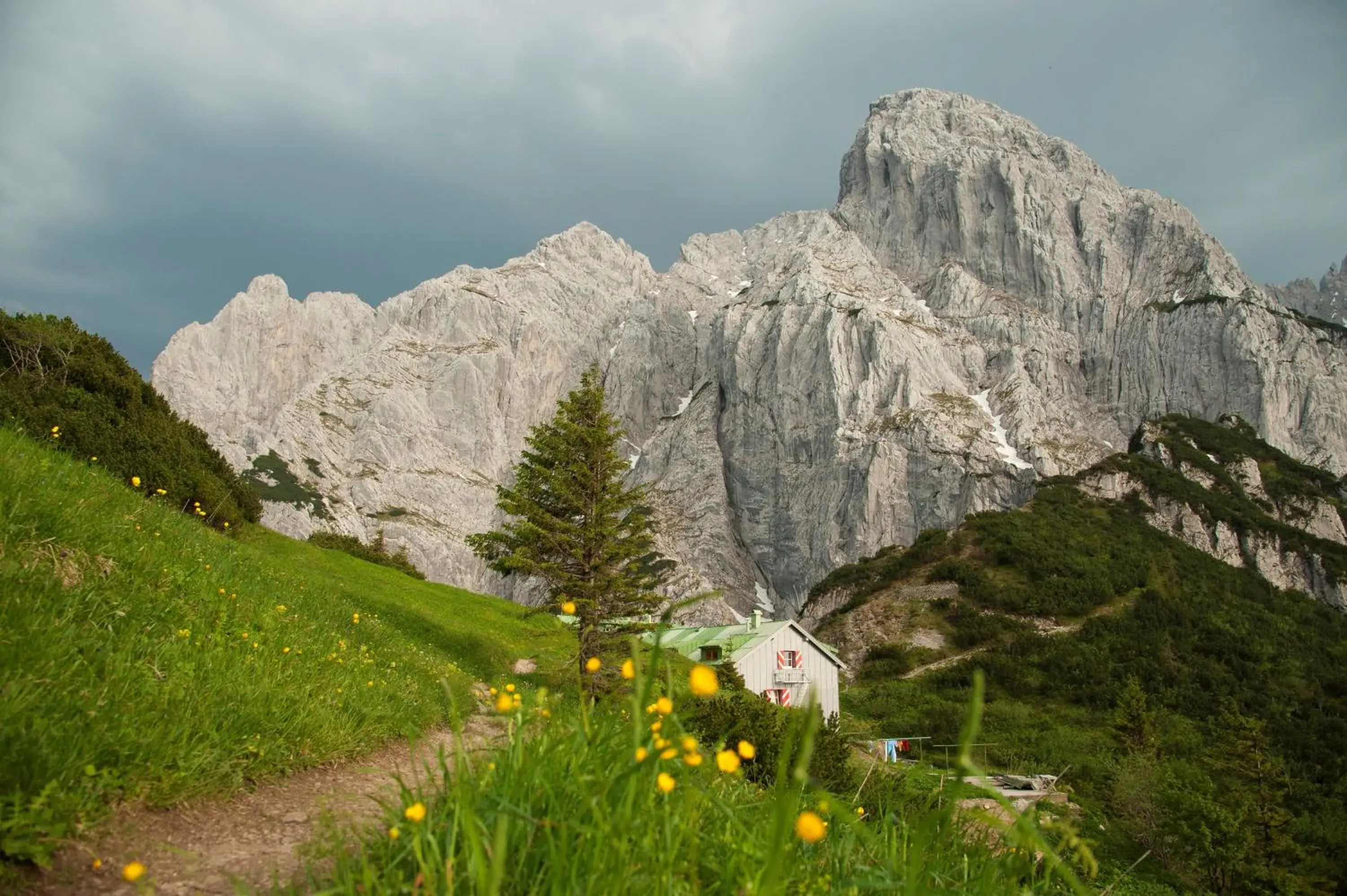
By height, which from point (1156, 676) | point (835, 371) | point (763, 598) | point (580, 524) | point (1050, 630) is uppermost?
point (835, 371)

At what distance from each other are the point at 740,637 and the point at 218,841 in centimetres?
4366

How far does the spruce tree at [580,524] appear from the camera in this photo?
2178 centimetres

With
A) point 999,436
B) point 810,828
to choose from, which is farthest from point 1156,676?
point 999,436

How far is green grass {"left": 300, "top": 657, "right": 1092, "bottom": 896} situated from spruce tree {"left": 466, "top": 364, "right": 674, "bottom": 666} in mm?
17469

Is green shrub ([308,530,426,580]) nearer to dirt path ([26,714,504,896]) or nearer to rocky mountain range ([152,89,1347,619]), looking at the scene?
dirt path ([26,714,504,896])

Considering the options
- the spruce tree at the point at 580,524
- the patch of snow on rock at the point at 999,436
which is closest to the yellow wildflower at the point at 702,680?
the spruce tree at the point at 580,524

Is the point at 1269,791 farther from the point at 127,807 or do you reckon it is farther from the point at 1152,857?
the point at 127,807

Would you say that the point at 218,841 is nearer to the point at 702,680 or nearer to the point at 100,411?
the point at 702,680

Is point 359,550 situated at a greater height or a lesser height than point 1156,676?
lesser

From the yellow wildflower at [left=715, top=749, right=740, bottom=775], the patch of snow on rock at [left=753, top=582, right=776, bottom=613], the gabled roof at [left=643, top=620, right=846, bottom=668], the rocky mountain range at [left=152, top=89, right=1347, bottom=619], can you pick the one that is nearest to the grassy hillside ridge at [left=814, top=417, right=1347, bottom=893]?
the gabled roof at [left=643, top=620, right=846, bottom=668]

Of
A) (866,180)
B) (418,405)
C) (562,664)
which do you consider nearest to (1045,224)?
(866,180)

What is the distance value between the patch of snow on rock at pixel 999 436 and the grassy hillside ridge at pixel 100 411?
11633cm

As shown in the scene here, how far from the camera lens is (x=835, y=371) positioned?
131 meters

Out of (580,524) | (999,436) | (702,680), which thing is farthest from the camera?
(999,436)
